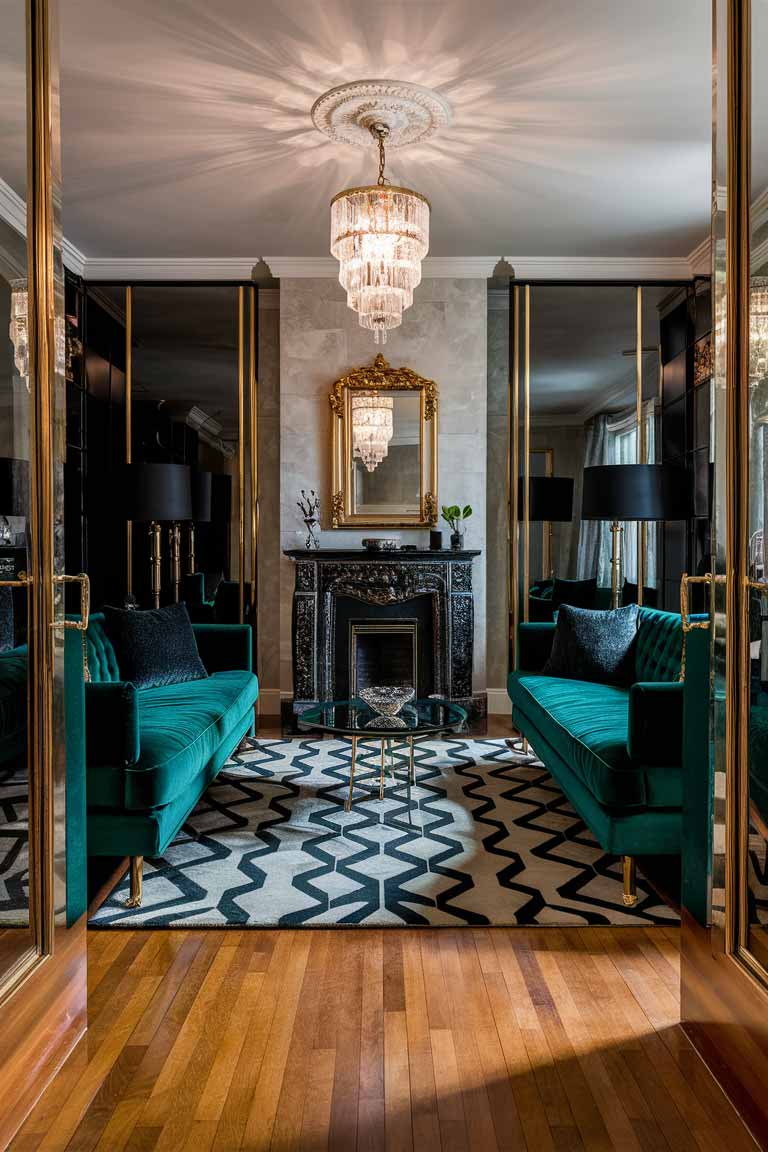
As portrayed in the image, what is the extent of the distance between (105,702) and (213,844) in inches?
34.1

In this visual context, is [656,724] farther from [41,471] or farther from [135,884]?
[41,471]

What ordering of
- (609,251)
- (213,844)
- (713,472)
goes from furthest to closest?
(609,251) < (213,844) < (713,472)

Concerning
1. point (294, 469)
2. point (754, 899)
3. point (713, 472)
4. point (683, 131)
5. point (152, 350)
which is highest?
point (683, 131)

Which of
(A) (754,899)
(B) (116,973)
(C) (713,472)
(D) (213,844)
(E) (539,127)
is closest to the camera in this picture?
(A) (754,899)

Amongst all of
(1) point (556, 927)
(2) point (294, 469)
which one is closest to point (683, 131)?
(2) point (294, 469)

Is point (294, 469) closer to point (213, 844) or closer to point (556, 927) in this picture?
point (213, 844)

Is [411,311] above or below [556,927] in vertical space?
above

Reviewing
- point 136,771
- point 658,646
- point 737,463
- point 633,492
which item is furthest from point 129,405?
point 737,463

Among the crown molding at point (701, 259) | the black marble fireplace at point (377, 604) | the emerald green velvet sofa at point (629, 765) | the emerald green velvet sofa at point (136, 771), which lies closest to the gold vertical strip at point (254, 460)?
the black marble fireplace at point (377, 604)

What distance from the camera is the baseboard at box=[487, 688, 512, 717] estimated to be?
231 inches

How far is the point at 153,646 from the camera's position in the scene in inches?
157

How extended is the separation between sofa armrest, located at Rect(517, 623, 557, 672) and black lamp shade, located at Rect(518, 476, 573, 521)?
1.15 meters

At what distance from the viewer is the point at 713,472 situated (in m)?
1.95

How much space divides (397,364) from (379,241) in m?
1.92
